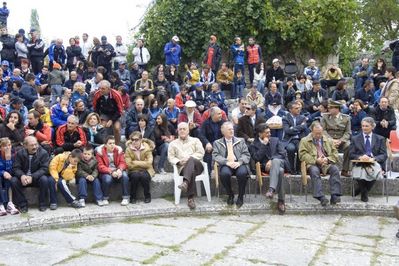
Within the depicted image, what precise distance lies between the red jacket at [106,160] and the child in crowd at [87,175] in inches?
3.0

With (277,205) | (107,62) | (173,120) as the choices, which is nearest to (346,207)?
(277,205)

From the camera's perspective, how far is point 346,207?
25.6 feet

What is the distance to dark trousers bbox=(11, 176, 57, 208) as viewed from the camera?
24.8 ft

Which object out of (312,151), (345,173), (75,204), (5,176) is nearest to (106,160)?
(75,204)

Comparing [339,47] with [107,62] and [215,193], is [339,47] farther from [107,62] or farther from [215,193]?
[215,193]

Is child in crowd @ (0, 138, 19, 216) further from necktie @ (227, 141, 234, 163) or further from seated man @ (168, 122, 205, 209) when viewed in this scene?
necktie @ (227, 141, 234, 163)

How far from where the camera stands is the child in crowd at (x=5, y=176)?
7.43 meters

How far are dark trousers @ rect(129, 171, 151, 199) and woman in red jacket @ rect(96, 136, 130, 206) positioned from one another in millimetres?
75

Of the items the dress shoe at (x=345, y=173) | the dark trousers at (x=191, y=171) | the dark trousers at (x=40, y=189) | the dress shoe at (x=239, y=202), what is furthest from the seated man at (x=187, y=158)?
the dress shoe at (x=345, y=173)

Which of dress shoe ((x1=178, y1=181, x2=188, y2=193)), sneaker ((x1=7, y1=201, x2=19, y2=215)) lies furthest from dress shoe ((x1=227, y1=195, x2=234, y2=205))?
sneaker ((x1=7, y1=201, x2=19, y2=215))

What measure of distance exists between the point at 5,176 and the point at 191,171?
8.67 feet

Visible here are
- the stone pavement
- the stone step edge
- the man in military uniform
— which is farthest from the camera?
the man in military uniform

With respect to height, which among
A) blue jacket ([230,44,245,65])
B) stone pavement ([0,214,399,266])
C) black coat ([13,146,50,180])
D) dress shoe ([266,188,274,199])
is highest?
blue jacket ([230,44,245,65])

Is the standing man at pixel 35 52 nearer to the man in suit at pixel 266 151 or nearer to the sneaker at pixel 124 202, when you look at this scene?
the sneaker at pixel 124 202
